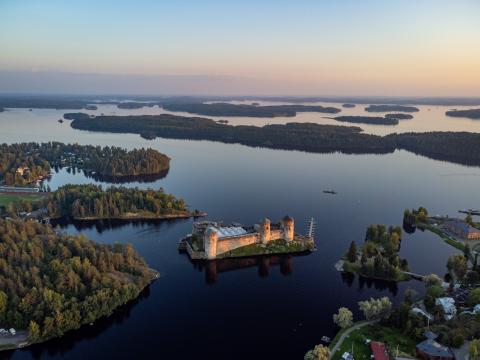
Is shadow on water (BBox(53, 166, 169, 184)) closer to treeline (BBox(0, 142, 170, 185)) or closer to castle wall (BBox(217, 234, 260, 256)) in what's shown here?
treeline (BBox(0, 142, 170, 185))

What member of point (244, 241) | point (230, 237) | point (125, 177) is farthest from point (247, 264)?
point (125, 177)

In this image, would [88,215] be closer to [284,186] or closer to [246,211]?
[246,211]

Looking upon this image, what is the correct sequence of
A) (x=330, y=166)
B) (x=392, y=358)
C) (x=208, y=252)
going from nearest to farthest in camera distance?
(x=392, y=358)
(x=208, y=252)
(x=330, y=166)

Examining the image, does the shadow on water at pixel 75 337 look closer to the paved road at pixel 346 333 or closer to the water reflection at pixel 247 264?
the water reflection at pixel 247 264

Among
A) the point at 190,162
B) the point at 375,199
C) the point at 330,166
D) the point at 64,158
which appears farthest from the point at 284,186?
the point at 64,158

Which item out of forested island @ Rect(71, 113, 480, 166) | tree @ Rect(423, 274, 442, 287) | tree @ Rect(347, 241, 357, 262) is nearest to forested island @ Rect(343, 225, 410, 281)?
tree @ Rect(347, 241, 357, 262)

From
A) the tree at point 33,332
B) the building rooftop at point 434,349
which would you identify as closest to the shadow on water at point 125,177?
the tree at point 33,332
